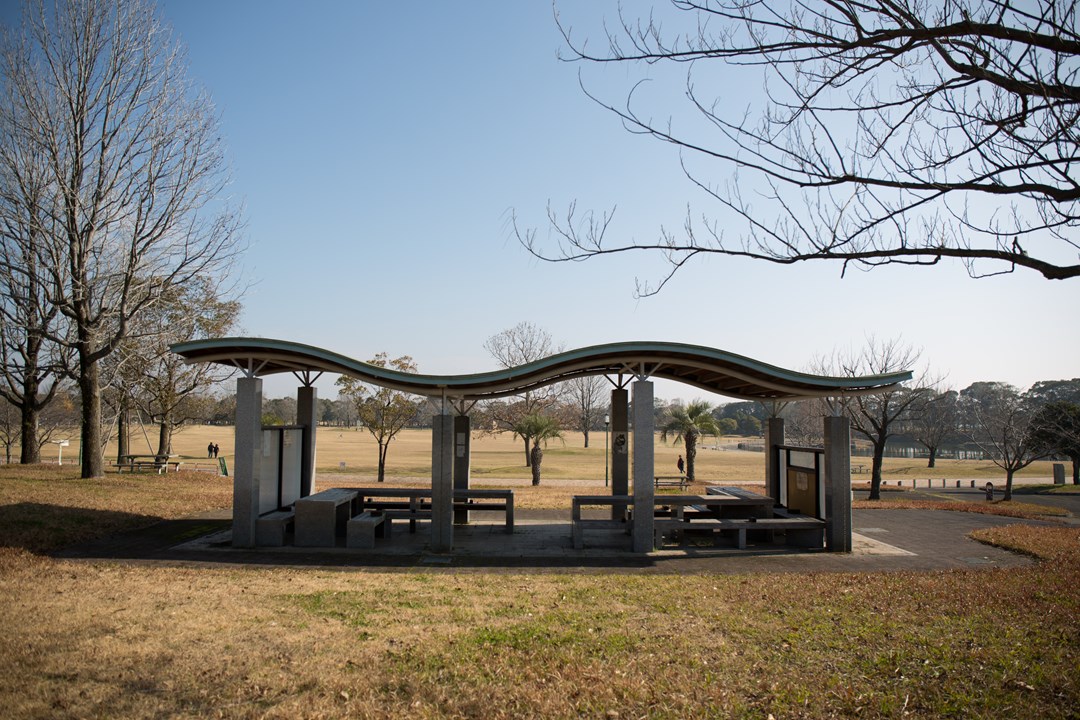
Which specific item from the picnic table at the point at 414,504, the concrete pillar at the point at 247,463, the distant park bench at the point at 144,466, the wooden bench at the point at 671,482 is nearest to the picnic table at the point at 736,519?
the picnic table at the point at 414,504

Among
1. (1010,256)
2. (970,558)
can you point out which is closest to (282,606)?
(1010,256)

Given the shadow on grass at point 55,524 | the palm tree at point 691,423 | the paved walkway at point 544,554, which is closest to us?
the paved walkway at point 544,554

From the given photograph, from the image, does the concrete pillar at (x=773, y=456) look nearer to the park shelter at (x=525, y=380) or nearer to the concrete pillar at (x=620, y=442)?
the park shelter at (x=525, y=380)

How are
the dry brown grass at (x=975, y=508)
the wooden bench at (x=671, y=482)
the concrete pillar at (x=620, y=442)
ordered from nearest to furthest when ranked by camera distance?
1. the concrete pillar at (x=620, y=442)
2. the dry brown grass at (x=975, y=508)
3. the wooden bench at (x=671, y=482)

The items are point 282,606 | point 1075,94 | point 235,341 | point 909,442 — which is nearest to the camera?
point 1075,94

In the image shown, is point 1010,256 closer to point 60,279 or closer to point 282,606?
point 282,606

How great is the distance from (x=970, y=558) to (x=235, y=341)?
48.6 ft

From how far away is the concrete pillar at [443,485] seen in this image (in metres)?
12.7

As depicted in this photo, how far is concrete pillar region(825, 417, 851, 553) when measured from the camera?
13242 mm

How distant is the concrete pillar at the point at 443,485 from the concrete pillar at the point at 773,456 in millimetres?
8833

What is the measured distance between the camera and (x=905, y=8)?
13.9ft

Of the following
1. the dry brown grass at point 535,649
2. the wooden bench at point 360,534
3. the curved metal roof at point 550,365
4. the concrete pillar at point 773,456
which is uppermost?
the curved metal roof at point 550,365

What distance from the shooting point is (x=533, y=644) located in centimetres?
633

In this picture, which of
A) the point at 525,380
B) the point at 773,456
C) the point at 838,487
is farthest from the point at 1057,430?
the point at 525,380
